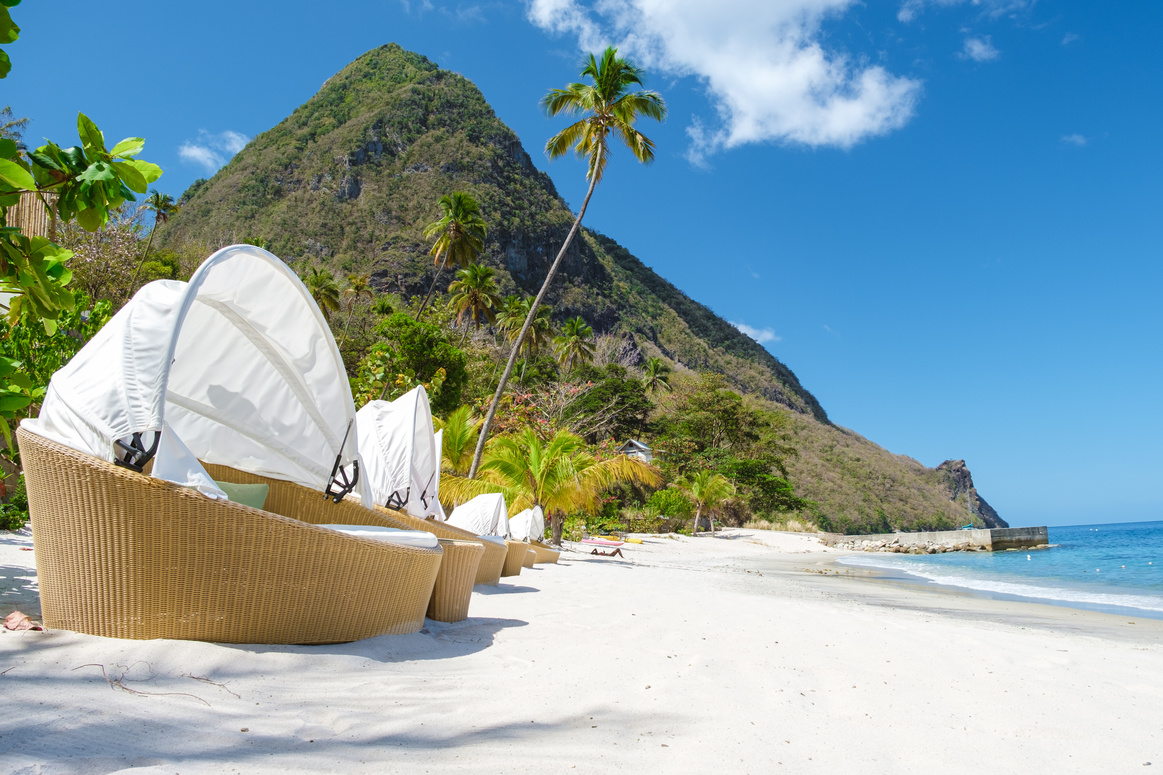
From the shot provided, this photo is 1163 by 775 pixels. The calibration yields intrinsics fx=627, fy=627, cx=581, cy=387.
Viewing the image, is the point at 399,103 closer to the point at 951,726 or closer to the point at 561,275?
the point at 561,275

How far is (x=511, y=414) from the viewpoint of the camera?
2138 centimetres

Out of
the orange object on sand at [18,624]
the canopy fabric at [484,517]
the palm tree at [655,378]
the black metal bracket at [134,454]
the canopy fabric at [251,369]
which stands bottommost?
the orange object on sand at [18,624]

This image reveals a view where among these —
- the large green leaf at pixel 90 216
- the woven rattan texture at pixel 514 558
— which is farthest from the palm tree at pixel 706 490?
the large green leaf at pixel 90 216

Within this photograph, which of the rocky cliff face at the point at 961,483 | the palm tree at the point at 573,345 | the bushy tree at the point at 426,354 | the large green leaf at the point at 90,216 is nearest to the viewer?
the large green leaf at the point at 90,216

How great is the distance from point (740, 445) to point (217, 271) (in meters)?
41.7

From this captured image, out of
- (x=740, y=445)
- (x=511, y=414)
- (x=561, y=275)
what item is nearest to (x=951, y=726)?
(x=511, y=414)

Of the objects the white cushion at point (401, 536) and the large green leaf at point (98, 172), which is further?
the white cushion at point (401, 536)

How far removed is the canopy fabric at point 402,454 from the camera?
675cm

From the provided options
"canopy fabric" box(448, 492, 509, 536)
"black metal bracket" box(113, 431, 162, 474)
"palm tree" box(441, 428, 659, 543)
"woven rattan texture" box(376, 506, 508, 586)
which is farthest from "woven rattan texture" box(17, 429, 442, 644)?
"palm tree" box(441, 428, 659, 543)

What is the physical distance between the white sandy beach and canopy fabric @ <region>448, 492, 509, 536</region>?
164 inches

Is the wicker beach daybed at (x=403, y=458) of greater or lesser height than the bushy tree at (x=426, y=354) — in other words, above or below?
below

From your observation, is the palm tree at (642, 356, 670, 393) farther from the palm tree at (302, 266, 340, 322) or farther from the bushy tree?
the palm tree at (302, 266, 340, 322)

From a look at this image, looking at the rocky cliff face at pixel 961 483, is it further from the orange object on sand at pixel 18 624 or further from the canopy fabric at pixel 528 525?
the orange object on sand at pixel 18 624

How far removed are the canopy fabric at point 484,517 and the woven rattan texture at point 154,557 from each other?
5.95 metres
